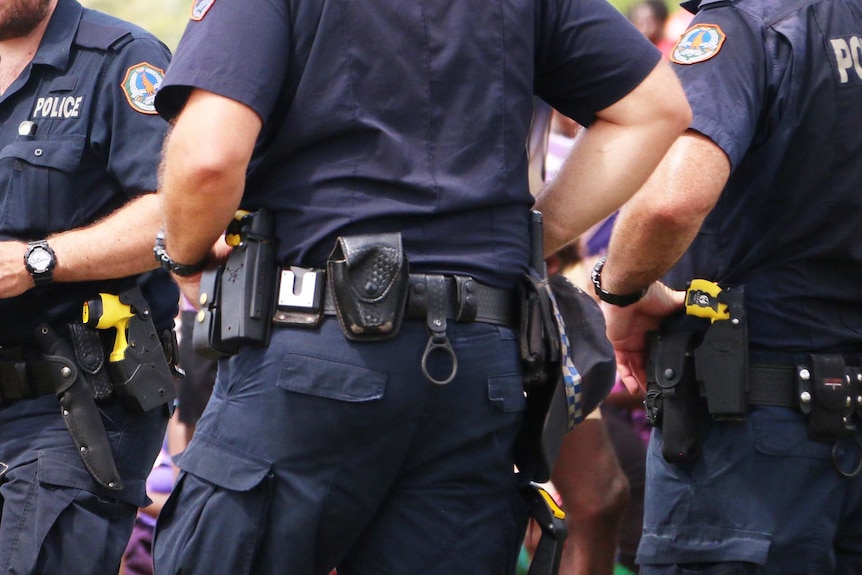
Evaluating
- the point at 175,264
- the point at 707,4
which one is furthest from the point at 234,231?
the point at 707,4

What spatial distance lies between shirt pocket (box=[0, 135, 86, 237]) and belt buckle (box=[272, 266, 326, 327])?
3.60 ft

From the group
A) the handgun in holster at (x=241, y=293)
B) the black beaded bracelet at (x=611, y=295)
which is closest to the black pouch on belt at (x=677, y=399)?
the black beaded bracelet at (x=611, y=295)

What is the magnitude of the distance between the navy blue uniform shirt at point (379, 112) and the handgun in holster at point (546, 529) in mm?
456

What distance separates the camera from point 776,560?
2.74 metres

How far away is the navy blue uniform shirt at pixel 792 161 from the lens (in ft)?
8.98

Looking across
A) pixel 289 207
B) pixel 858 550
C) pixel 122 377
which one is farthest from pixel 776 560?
pixel 122 377

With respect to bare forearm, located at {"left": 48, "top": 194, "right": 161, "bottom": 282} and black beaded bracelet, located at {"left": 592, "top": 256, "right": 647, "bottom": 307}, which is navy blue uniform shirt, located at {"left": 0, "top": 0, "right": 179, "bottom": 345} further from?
black beaded bracelet, located at {"left": 592, "top": 256, "right": 647, "bottom": 307}

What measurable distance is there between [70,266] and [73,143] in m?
0.34

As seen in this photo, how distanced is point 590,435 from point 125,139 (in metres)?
1.88

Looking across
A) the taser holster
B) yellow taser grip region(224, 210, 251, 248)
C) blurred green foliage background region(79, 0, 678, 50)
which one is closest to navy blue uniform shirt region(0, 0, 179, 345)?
the taser holster

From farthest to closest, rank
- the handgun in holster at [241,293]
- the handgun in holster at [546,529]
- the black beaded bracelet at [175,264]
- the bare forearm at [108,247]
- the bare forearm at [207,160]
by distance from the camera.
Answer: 1. the bare forearm at [108,247]
2. the handgun in holster at [546,529]
3. the black beaded bracelet at [175,264]
4. the handgun in holster at [241,293]
5. the bare forearm at [207,160]

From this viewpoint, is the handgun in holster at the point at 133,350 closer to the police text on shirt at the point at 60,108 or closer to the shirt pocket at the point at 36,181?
the shirt pocket at the point at 36,181

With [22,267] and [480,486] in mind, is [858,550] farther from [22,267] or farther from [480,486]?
[22,267]

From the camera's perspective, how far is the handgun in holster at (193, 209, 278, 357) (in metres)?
2.14
